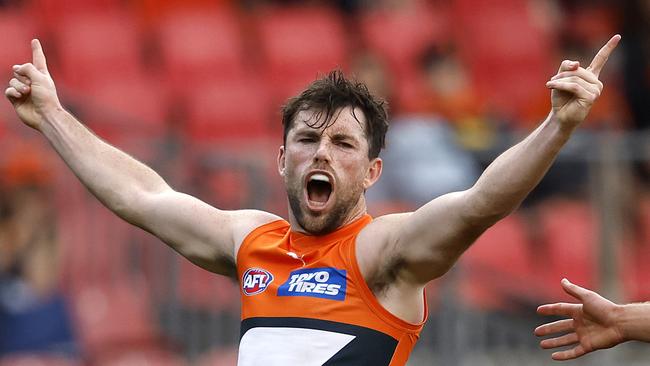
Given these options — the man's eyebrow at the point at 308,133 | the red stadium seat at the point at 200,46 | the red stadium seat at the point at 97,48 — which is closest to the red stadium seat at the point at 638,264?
the red stadium seat at the point at 200,46

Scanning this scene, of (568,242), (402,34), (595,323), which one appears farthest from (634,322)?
(402,34)

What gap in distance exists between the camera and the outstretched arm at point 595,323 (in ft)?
19.0

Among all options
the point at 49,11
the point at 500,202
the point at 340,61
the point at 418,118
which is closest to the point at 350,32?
the point at 340,61

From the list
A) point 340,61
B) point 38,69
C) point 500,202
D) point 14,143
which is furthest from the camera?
point 340,61

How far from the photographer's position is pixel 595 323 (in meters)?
5.85

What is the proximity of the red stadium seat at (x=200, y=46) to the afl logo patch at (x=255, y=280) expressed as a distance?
696 cm

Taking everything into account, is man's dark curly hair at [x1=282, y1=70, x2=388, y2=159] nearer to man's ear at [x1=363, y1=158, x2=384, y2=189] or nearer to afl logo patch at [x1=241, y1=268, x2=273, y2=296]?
man's ear at [x1=363, y1=158, x2=384, y2=189]

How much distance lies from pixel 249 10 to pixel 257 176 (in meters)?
4.15

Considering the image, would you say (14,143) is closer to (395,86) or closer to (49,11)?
(49,11)

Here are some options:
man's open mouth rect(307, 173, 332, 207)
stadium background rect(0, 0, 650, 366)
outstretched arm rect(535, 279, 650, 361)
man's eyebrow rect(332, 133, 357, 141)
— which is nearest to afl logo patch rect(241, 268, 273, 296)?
man's open mouth rect(307, 173, 332, 207)

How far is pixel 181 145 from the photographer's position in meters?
10.2

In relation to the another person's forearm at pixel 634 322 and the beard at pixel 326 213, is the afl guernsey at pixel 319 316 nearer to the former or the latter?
the beard at pixel 326 213

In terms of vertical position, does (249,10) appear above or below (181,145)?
above

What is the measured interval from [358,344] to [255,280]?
58 cm
